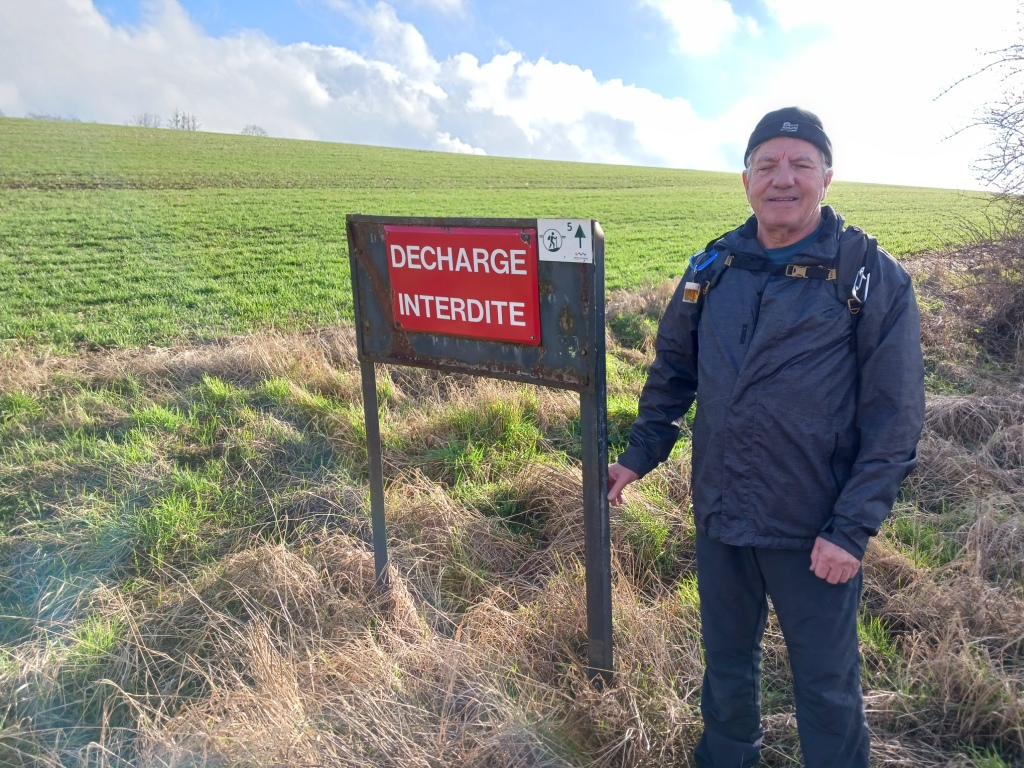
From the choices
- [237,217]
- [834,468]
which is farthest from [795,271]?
[237,217]

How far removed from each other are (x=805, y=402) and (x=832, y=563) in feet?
1.35

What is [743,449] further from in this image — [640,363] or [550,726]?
[640,363]

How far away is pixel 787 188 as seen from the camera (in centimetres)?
185

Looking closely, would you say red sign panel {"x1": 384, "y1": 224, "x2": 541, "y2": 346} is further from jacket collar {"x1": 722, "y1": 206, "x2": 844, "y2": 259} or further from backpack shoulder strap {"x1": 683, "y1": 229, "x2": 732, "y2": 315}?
jacket collar {"x1": 722, "y1": 206, "x2": 844, "y2": 259}

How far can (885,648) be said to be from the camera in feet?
8.13

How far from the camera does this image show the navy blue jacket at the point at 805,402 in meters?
1.73

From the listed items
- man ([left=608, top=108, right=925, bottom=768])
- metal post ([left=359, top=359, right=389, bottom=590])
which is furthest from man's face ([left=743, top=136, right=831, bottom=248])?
metal post ([left=359, top=359, right=389, bottom=590])

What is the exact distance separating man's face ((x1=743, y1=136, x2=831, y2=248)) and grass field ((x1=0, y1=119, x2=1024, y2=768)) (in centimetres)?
144

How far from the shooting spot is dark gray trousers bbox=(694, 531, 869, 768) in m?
1.87

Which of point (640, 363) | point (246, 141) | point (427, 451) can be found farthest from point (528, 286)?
point (246, 141)

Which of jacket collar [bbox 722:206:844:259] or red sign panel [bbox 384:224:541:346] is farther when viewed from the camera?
red sign panel [bbox 384:224:541:346]

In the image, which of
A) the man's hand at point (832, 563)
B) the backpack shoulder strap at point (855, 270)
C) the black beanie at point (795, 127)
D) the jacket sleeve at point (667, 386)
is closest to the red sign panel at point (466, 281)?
the jacket sleeve at point (667, 386)

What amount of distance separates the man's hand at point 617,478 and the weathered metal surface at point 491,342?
0.29m

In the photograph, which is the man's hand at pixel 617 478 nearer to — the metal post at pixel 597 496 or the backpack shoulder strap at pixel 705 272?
the metal post at pixel 597 496
